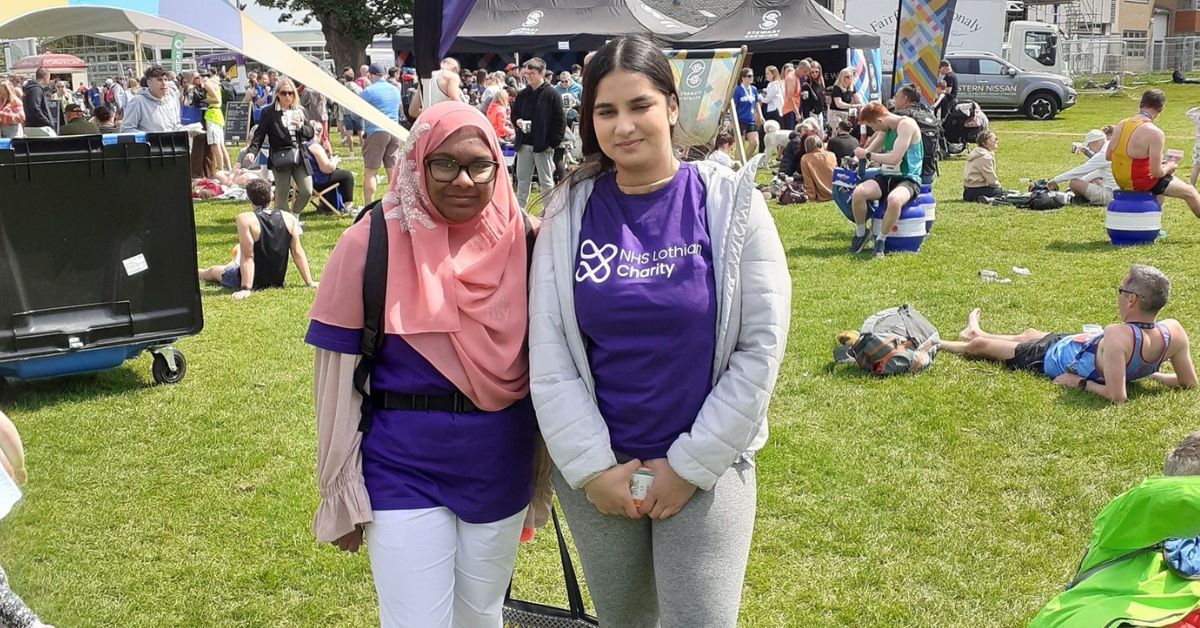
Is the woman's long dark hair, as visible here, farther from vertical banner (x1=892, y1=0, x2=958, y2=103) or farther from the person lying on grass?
vertical banner (x1=892, y1=0, x2=958, y2=103)

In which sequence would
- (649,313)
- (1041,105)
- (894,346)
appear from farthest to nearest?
1. (1041,105)
2. (894,346)
3. (649,313)

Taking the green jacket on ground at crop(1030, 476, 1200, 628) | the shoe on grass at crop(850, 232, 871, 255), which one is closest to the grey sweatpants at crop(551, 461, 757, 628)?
the green jacket on ground at crop(1030, 476, 1200, 628)

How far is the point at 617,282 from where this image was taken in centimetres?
230

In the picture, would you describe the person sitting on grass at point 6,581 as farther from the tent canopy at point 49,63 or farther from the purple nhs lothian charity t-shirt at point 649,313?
the tent canopy at point 49,63

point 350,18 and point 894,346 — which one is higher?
point 350,18

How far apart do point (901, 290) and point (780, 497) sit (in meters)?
4.35

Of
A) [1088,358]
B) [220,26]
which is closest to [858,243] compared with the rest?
[1088,358]

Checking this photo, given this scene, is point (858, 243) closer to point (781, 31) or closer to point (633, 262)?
point (633, 262)

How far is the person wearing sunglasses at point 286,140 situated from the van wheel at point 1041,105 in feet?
68.2

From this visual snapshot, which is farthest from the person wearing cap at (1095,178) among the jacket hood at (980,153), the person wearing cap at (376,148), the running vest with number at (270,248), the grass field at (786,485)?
the running vest with number at (270,248)

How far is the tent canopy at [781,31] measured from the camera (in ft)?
77.7

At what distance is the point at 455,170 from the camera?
8.08 ft

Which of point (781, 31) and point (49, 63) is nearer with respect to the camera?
point (781, 31)

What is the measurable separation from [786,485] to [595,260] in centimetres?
286
